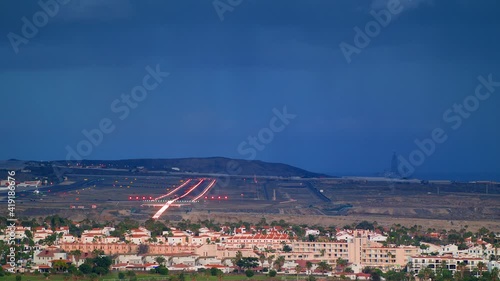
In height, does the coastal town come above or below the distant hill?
below

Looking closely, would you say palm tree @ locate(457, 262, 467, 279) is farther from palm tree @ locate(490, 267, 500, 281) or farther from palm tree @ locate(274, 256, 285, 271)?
palm tree @ locate(274, 256, 285, 271)

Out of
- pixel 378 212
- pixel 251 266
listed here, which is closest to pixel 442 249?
pixel 251 266

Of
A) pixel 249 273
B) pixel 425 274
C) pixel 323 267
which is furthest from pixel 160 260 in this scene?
pixel 425 274

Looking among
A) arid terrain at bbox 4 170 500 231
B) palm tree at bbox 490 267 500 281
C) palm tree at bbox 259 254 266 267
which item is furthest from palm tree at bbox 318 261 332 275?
arid terrain at bbox 4 170 500 231

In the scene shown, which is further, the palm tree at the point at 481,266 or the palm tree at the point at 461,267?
the palm tree at the point at 481,266

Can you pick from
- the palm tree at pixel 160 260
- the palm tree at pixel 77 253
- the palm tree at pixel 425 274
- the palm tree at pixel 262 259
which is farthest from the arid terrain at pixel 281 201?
the palm tree at pixel 425 274

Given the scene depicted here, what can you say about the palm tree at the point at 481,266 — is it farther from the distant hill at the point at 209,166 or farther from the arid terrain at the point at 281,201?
the distant hill at the point at 209,166

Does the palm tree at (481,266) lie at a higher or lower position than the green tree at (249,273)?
higher

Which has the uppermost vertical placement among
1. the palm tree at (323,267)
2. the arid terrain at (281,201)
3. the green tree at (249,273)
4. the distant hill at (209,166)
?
the distant hill at (209,166)

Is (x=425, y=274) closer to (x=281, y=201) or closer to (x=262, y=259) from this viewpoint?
(x=262, y=259)

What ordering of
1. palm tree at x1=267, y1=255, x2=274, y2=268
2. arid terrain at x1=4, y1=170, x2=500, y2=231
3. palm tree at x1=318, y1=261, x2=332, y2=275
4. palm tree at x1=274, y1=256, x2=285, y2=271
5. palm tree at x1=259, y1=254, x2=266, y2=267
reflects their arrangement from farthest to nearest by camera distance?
1. arid terrain at x1=4, y1=170, x2=500, y2=231
2. palm tree at x1=259, y1=254, x2=266, y2=267
3. palm tree at x1=267, y1=255, x2=274, y2=268
4. palm tree at x1=274, y1=256, x2=285, y2=271
5. palm tree at x1=318, y1=261, x2=332, y2=275
